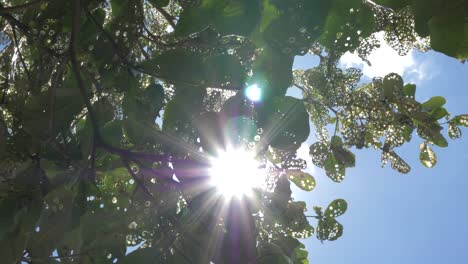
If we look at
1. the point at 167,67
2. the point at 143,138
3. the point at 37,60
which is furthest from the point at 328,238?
the point at 37,60

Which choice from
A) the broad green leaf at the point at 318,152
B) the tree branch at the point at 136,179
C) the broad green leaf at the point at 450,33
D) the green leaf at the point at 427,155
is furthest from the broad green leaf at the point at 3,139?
the green leaf at the point at 427,155

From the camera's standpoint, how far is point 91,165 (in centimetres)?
158

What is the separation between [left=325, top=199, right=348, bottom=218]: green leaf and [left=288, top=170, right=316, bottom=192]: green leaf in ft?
0.42

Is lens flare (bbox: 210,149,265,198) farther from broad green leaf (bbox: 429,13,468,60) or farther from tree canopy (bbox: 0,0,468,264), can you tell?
broad green leaf (bbox: 429,13,468,60)

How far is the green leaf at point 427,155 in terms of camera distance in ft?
7.18

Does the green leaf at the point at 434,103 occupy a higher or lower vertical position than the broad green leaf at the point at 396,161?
higher

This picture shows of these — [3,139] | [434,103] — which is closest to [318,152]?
[434,103]

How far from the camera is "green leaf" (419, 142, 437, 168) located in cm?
219

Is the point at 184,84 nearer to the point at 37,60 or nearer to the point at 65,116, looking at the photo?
the point at 65,116

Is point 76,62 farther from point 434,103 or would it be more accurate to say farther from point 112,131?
point 434,103

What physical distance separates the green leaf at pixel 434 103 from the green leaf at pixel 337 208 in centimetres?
53

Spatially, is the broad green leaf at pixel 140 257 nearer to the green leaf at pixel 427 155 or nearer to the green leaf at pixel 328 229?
the green leaf at pixel 328 229

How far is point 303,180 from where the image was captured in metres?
1.92

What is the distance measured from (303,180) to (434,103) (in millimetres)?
636
